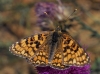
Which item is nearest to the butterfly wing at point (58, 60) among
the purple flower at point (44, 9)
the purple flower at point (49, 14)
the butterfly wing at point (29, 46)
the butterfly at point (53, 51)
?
the butterfly at point (53, 51)

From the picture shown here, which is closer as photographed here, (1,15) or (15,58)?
(15,58)

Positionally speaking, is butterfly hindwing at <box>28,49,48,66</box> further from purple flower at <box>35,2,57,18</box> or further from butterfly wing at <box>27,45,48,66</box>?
purple flower at <box>35,2,57,18</box>

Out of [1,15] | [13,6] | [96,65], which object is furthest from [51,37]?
[1,15]

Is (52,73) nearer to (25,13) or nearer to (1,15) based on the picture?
(25,13)

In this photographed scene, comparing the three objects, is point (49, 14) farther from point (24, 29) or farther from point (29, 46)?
point (24, 29)

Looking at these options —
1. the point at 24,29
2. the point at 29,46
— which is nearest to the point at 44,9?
the point at 29,46

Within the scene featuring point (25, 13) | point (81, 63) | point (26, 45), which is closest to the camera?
point (81, 63)

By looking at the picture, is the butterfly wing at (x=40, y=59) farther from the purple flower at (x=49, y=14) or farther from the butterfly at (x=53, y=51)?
the purple flower at (x=49, y=14)

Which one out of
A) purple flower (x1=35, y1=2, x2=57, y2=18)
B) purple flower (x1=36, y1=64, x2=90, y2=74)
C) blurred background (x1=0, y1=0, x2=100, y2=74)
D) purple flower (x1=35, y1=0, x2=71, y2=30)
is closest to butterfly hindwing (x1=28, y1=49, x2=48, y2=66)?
purple flower (x1=36, y1=64, x2=90, y2=74)
